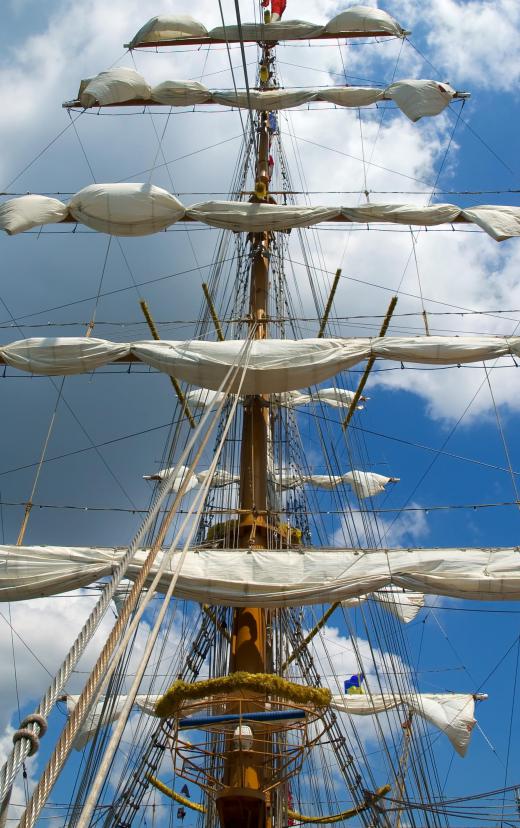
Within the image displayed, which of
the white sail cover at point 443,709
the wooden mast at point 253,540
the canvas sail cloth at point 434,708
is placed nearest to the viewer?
the wooden mast at point 253,540

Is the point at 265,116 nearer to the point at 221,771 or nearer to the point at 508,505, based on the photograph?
the point at 508,505

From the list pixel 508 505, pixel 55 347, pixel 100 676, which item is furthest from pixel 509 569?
pixel 100 676

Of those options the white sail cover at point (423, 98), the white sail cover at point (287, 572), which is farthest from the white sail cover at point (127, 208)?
the white sail cover at point (287, 572)

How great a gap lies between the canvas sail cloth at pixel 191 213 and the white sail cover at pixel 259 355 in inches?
95.3

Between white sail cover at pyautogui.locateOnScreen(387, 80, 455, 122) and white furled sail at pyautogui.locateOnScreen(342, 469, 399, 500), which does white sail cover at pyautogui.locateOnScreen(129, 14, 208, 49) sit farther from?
white furled sail at pyautogui.locateOnScreen(342, 469, 399, 500)

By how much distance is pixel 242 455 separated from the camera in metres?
14.4

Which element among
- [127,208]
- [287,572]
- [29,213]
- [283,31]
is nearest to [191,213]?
[127,208]

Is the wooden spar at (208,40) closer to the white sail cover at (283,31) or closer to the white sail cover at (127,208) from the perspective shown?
the white sail cover at (283,31)

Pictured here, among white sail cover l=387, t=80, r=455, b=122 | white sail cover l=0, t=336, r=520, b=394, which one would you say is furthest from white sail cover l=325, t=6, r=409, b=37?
white sail cover l=0, t=336, r=520, b=394

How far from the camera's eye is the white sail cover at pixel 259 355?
12.7 m

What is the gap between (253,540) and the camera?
12.8 metres

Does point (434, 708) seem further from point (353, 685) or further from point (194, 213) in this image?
point (194, 213)

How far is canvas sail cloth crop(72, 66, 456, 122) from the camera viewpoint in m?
17.0

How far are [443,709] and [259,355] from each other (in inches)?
563
